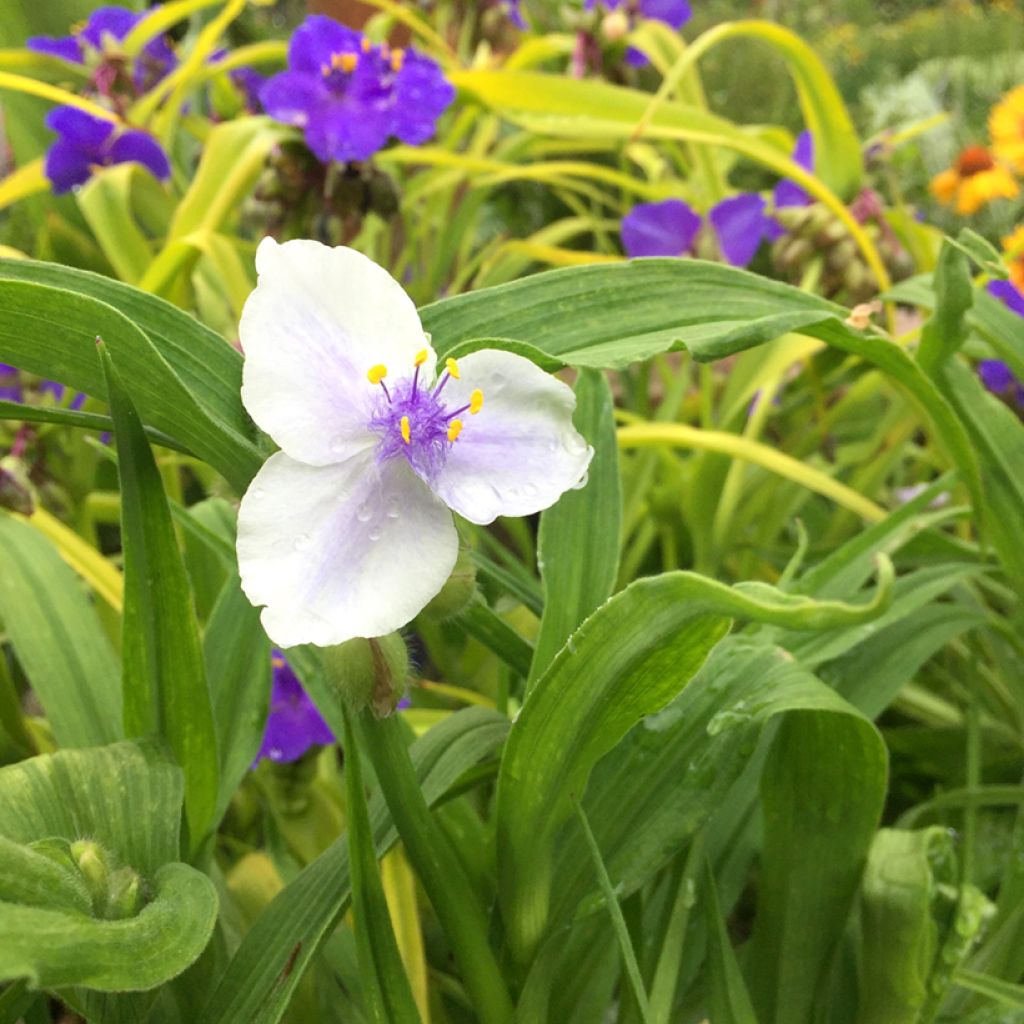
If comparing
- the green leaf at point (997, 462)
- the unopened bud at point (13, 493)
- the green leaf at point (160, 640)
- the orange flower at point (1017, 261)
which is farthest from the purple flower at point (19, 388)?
the orange flower at point (1017, 261)

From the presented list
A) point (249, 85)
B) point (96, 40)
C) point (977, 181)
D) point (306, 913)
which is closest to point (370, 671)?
point (306, 913)

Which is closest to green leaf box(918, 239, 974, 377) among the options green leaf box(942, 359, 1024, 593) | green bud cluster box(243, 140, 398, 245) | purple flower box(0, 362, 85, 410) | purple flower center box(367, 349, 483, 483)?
green leaf box(942, 359, 1024, 593)

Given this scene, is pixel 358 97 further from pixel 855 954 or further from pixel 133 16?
pixel 855 954

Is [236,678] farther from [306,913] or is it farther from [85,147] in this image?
[85,147]

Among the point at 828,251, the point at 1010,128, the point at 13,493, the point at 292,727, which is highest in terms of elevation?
the point at 1010,128

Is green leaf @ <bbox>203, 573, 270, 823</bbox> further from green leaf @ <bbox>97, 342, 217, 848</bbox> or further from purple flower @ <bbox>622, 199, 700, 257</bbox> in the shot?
purple flower @ <bbox>622, 199, 700, 257</bbox>
